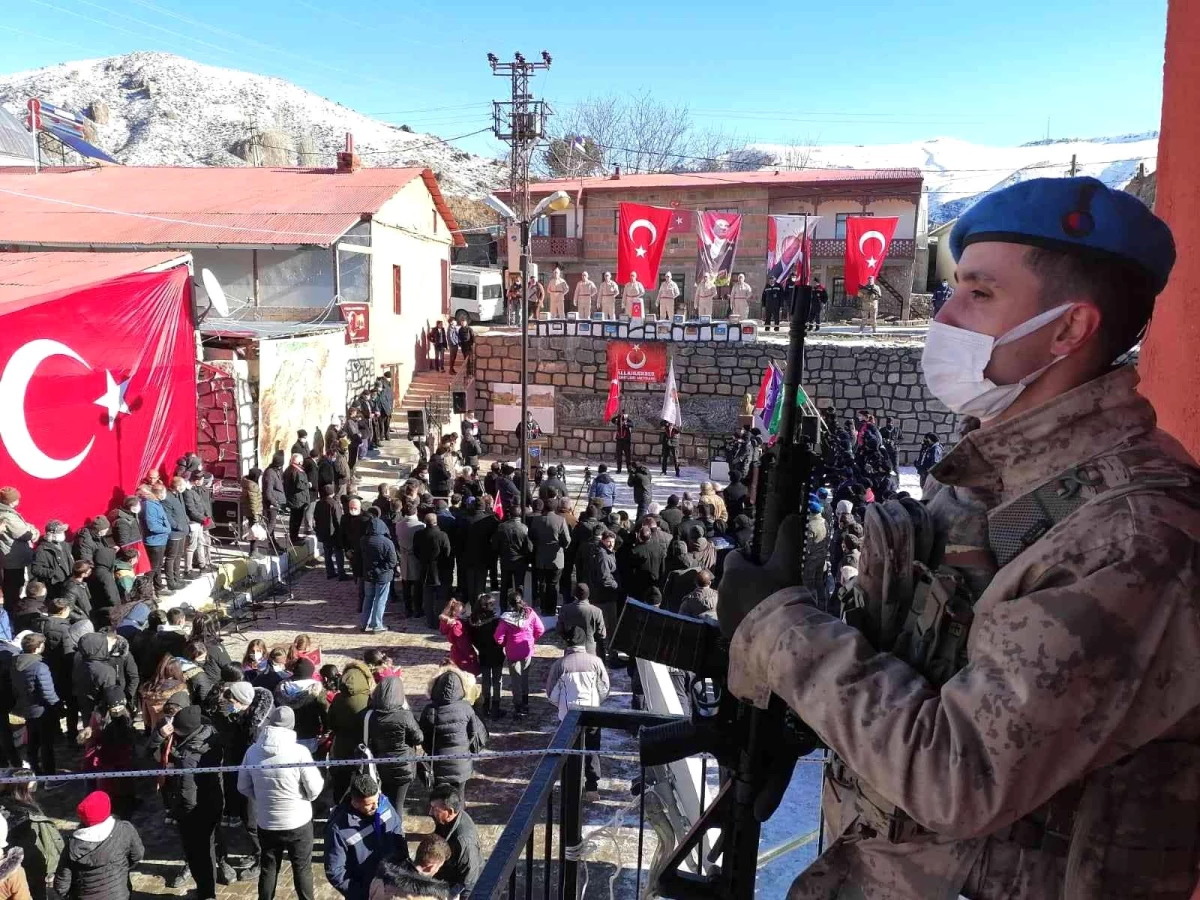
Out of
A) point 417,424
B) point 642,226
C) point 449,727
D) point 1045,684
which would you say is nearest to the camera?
point 1045,684

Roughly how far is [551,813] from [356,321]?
20.1m

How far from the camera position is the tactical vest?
1.23 m

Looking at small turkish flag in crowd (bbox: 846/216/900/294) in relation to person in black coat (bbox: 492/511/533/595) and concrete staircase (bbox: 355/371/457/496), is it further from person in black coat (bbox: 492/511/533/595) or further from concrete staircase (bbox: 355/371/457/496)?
person in black coat (bbox: 492/511/533/595)

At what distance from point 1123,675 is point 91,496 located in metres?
12.8

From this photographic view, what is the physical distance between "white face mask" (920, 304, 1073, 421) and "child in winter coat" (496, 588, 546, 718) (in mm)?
7321

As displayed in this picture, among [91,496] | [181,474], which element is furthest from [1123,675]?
[181,474]

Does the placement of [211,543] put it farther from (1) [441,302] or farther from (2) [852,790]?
(1) [441,302]

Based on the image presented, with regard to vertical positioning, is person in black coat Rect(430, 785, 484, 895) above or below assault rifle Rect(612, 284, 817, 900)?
below

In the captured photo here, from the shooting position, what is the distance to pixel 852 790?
1.59m

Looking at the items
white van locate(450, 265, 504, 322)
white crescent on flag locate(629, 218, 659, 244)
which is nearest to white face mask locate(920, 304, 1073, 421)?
white crescent on flag locate(629, 218, 659, 244)

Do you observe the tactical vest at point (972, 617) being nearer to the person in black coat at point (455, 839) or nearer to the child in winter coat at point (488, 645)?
the person in black coat at point (455, 839)

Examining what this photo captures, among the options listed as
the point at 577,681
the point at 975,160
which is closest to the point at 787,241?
the point at 577,681

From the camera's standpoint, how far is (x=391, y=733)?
6281 millimetres

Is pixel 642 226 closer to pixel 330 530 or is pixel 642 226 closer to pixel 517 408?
pixel 517 408
